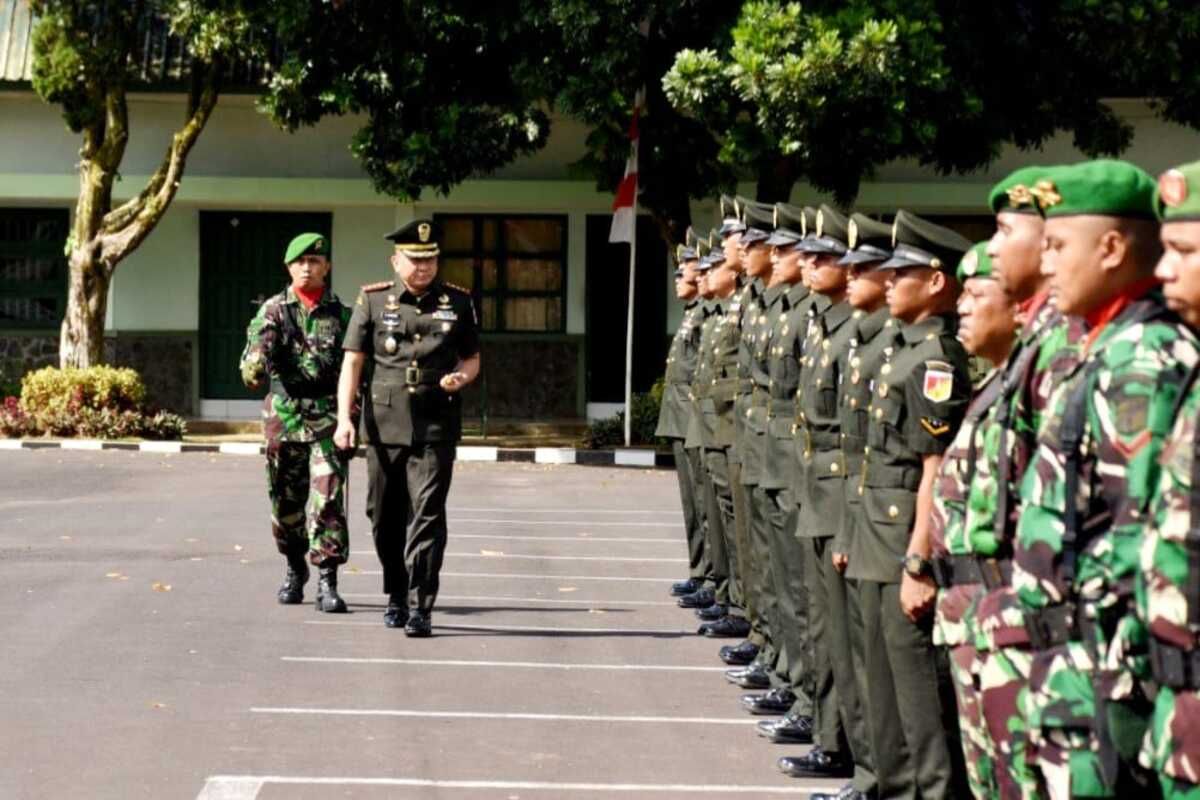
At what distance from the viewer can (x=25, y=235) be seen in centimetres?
2931

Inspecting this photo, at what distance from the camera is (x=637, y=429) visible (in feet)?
83.9

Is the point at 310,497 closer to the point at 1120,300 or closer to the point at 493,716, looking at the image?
the point at 493,716

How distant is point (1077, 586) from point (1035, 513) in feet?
0.69

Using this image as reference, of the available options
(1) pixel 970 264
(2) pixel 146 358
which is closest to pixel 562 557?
(1) pixel 970 264

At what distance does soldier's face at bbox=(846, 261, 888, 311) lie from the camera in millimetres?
7496

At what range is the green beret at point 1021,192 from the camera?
16.4 ft

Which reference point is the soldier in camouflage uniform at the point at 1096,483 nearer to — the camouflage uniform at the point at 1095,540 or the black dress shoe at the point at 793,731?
the camouflage uniform at the point at 1095,540

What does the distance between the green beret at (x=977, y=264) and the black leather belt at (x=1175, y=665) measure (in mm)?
2090

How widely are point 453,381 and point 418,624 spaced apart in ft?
4.28

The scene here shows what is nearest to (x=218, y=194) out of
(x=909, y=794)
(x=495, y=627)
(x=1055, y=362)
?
(x=495, y=627)

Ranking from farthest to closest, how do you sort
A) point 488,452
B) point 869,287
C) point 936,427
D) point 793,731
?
point 488,452, point 793,731, point 869,287, point 936,427

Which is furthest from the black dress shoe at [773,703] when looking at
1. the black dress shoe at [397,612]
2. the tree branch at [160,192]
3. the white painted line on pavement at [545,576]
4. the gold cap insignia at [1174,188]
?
the tree branch at [160,192]

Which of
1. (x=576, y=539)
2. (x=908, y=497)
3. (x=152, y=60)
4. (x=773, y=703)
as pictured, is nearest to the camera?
(x=908, y=497)

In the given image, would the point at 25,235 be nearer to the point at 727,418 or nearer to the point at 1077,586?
the point at 727,418
